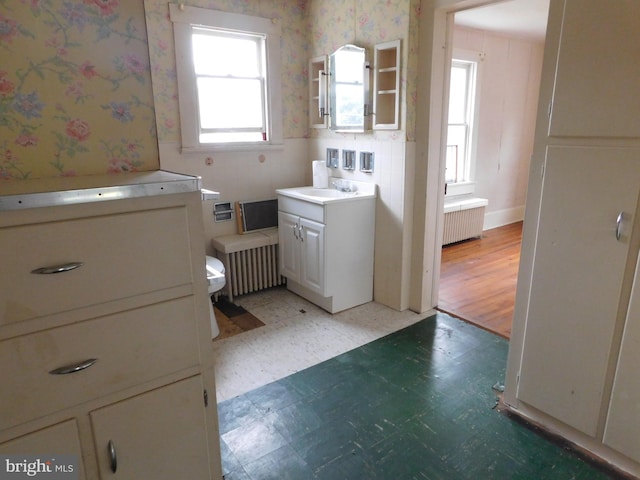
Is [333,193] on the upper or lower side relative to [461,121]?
lower

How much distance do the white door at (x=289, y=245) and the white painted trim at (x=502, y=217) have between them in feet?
10.6

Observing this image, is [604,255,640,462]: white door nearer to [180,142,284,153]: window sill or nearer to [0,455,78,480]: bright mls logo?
[0,455,78,480]: bright mls logo

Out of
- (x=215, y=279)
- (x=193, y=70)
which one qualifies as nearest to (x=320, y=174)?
(x=193, y=70)

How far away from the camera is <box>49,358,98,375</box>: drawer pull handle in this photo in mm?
1010

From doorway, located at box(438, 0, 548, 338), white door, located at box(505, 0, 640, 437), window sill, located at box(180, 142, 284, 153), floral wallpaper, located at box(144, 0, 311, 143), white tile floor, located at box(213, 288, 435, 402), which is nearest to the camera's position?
white door, located at box(505, 0, 640, 437)

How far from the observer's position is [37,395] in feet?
3.27

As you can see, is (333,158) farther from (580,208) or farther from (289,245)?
(580,208)

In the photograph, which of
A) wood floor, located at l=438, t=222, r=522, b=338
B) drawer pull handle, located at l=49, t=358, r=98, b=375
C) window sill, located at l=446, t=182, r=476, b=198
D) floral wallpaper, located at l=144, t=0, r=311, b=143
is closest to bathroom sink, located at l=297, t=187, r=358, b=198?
floral wallpaper, located at l=144, t=0, r=311, b=143

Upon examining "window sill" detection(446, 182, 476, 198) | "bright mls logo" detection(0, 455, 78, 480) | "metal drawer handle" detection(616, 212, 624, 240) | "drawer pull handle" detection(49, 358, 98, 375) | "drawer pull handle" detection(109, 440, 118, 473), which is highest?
"metal drawer handle" detection(616, 212, 624, 240)

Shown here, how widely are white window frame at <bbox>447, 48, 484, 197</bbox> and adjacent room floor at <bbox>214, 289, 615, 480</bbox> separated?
2.41 m

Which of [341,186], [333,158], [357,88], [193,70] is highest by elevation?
[193,70]

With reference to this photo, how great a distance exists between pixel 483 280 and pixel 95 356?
352 cm

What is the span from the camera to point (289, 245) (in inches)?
136

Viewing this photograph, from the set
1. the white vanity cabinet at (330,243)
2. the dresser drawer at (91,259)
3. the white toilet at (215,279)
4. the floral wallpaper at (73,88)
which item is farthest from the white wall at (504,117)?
the dresser drawer at (91,259)
